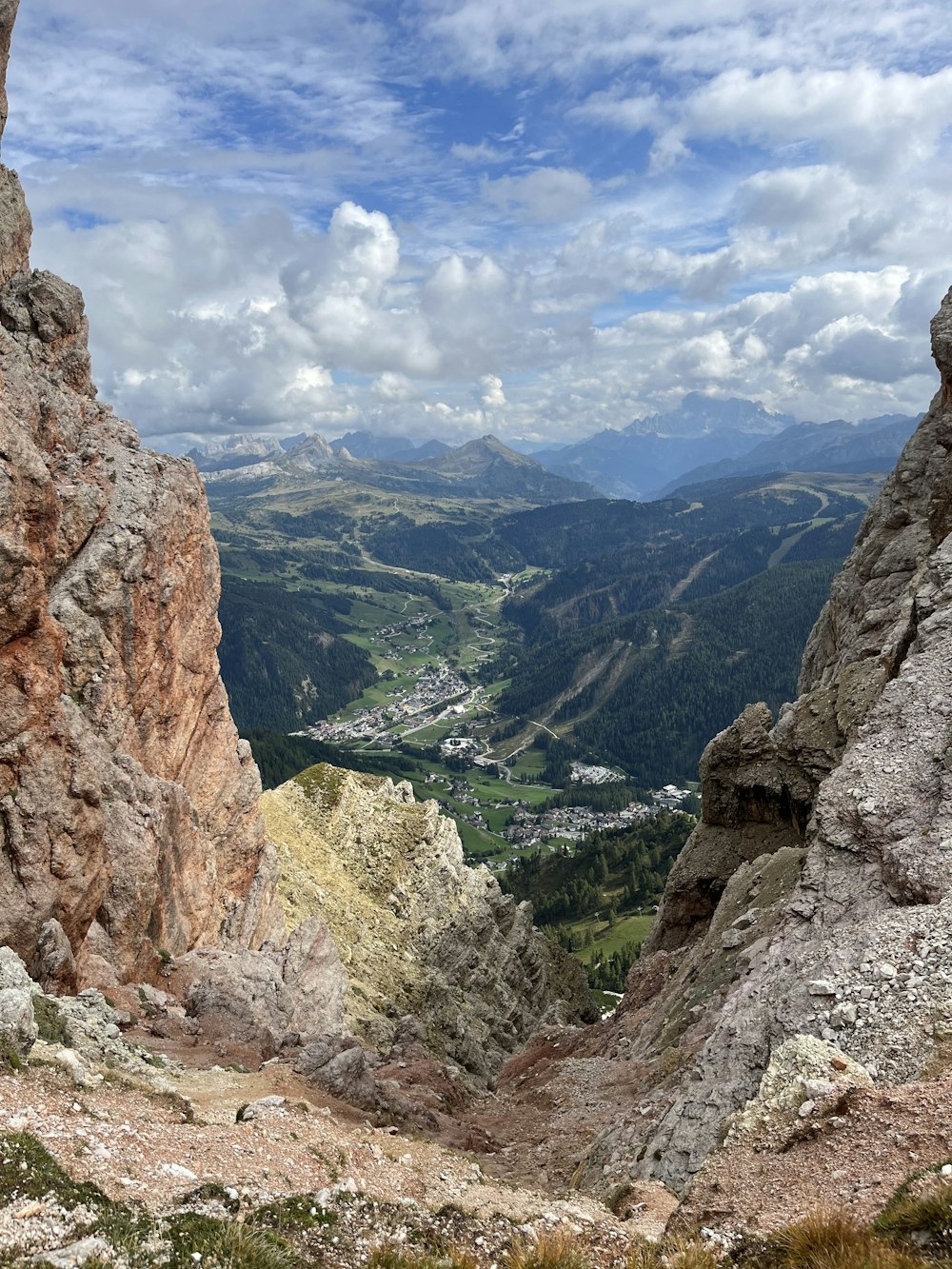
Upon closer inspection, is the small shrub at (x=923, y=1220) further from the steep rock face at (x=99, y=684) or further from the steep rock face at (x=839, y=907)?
the steep rock face at (x=99, y=684)

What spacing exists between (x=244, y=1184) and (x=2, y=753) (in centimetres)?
2397

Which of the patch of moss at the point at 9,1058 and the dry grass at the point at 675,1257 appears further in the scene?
the patch of moss at the point at 9,1058

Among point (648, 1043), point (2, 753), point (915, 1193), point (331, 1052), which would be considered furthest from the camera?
point (648, 1043)

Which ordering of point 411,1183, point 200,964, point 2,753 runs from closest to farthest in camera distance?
point 411,1183 < point 2,753 < point 200,964

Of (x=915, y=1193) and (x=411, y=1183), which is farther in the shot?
(x=411, y=1183)

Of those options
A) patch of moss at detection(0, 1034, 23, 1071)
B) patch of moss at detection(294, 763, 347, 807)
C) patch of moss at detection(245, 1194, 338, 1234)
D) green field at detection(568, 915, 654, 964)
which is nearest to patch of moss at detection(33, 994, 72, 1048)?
patch of moss at detection(0, 1034, 23, 1071)

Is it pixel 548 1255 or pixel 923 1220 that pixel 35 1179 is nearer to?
pixel 548 1255

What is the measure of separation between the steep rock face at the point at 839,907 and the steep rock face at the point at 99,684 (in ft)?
89.9

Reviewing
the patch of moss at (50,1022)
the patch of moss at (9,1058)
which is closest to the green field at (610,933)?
the patch of moss at (50,1022)

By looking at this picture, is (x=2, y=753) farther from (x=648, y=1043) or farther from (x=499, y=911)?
(x=499, y=911)

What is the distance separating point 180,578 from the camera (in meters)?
54.0

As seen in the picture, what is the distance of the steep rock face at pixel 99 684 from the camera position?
34438 millimetres

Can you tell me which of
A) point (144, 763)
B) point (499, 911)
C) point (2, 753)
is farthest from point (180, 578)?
point (499, 911)

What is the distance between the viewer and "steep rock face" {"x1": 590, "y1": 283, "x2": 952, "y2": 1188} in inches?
792
